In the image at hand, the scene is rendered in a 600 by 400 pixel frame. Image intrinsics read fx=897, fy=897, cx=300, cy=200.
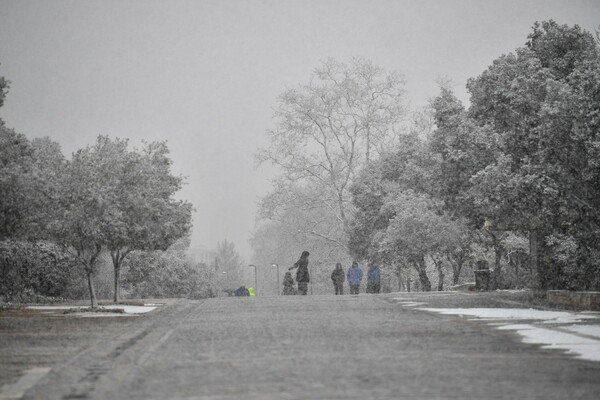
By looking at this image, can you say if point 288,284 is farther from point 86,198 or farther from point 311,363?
point 311,363

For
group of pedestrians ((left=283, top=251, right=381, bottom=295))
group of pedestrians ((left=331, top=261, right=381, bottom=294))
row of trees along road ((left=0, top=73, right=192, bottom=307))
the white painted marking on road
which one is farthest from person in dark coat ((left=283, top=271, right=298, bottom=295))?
the white painted marking on road

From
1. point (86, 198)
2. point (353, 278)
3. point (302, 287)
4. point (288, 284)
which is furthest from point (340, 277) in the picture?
point (86, 198)

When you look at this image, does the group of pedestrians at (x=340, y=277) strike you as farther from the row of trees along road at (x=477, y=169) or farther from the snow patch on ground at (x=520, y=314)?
the snow patch on ground at (x=520, y=314)

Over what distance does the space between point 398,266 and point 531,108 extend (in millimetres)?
25665

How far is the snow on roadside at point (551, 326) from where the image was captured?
12.5 m

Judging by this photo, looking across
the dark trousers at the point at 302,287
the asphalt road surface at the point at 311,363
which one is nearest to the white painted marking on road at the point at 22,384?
the asphalt road surface at the point at 311,363

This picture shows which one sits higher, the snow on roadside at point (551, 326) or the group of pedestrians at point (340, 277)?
the group of pedestrians at point (340, 277)

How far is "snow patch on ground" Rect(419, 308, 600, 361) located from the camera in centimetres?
1254

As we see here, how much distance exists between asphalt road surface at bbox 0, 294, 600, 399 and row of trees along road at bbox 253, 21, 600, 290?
7675mm

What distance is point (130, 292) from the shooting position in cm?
5719

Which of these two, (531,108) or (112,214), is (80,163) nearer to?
(112,214)

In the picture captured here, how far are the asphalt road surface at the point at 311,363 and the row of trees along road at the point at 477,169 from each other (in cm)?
767

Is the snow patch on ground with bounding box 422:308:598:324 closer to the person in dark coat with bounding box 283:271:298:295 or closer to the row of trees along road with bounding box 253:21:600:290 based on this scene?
the row of trees along road with bounding box 253:21:600:290

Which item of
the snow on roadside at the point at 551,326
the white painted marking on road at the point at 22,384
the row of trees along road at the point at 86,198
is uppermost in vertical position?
the row of trees along road at the point at 86,198
